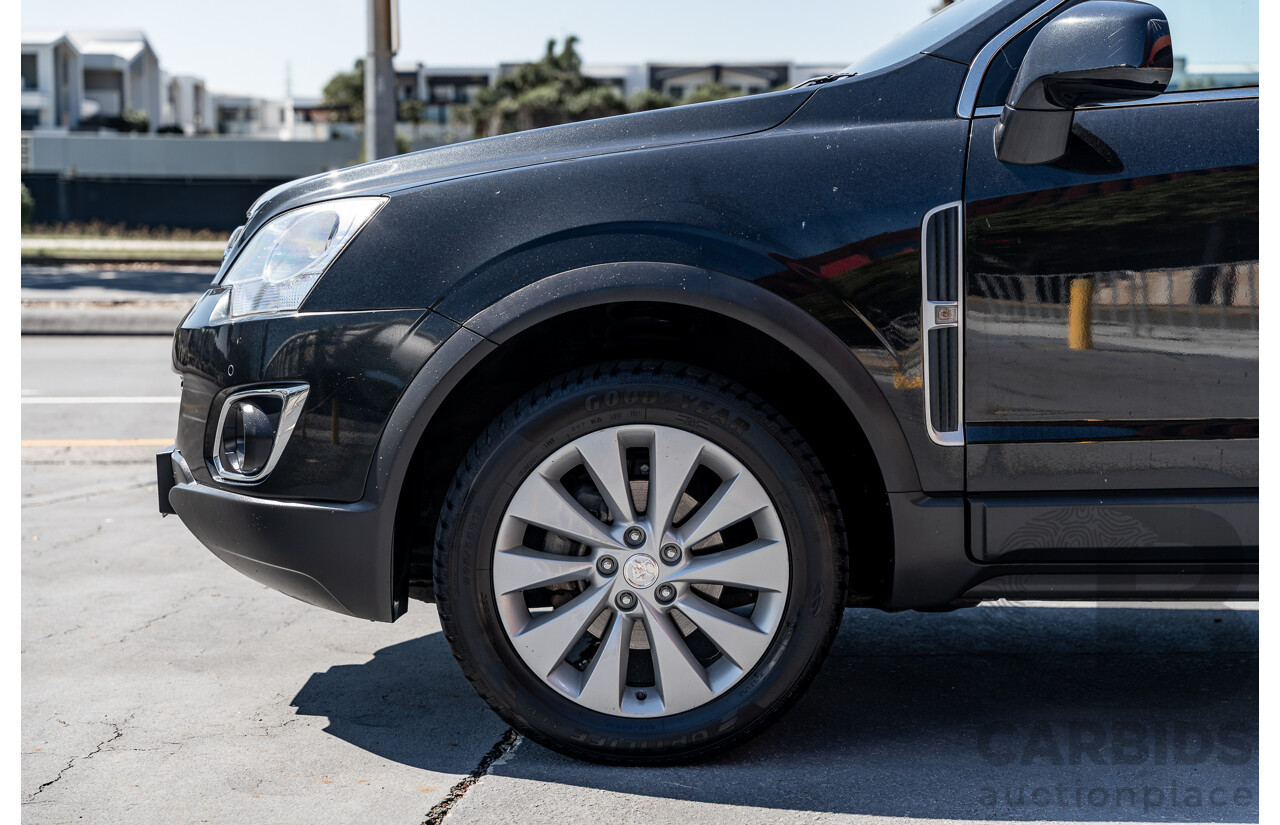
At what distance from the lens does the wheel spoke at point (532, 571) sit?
2.39m

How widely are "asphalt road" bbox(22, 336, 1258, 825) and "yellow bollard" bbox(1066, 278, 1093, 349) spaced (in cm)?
96

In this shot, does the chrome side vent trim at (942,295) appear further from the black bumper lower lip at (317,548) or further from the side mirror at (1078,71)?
the black bumper lower lip at (317,548)

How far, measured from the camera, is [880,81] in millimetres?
2457

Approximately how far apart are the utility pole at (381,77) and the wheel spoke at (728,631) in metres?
8.57

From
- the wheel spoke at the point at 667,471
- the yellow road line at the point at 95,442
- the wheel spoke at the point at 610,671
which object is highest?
the wheel spoke at the point at 667,471

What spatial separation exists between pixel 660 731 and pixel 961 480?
827mm

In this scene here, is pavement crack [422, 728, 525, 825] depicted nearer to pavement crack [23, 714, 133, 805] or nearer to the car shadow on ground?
the car shadow on ground

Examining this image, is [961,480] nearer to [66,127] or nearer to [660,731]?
[660,731]

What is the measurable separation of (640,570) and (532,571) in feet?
0.75

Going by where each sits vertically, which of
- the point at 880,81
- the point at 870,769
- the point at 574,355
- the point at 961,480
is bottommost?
the point at 870,769

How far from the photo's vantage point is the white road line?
24.1 ft

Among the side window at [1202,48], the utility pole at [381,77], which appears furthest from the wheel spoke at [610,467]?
the utility pole at [381,77]

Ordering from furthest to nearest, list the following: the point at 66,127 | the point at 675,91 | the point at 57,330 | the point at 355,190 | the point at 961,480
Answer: the point at 675,91, the point at 66,127, the point at 57,330, the point at 355,190, the point at 961,480

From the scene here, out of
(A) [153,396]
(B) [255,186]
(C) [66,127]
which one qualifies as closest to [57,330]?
(A) [153,396]
